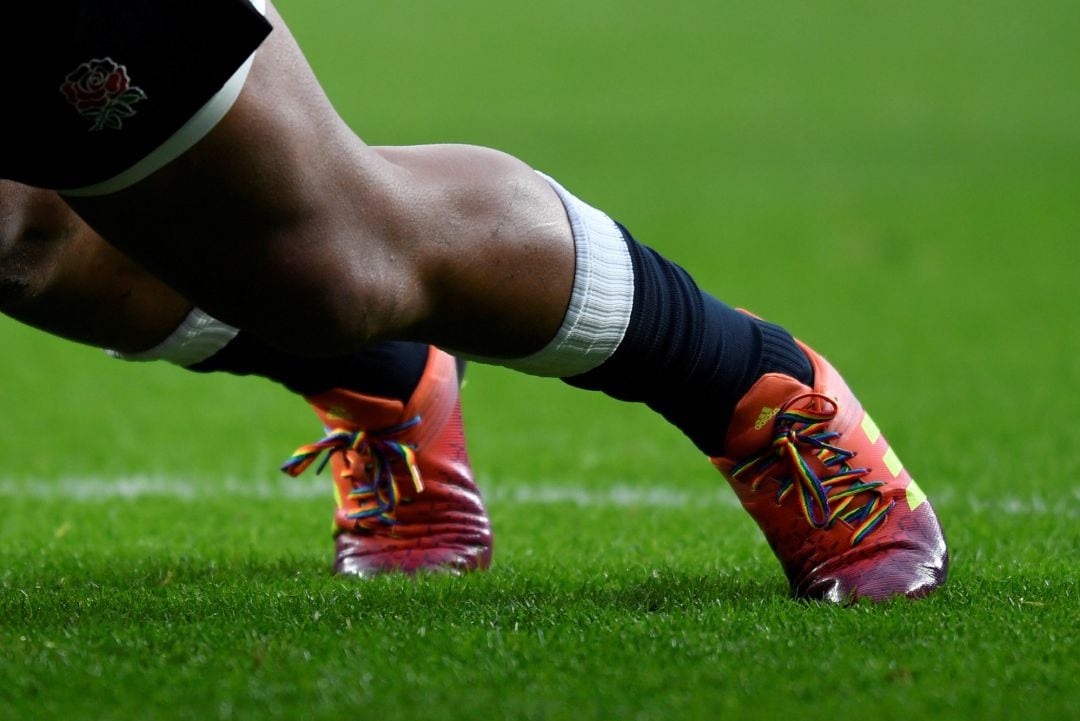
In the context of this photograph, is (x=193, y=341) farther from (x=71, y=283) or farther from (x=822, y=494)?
(x=822, y=494)

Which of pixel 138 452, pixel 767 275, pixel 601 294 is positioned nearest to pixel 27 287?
pixel 601 294

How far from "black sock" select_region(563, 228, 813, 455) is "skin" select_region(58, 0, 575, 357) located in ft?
0.32

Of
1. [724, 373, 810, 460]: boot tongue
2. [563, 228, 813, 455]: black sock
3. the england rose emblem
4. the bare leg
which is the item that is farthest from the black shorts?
[724, 373, 810, 460]: boot tongue

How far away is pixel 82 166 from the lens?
1.21 meters

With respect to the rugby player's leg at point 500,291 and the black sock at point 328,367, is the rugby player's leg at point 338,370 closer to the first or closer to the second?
the black sock at point 328,367

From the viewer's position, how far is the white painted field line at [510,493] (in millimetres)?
2465

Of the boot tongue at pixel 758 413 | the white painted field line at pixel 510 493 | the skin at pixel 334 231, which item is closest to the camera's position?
the skin at pixel 334 231

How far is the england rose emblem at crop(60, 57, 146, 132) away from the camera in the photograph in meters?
1.16

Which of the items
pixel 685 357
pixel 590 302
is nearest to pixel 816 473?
pixel 685 357

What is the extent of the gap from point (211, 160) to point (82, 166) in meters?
0.10

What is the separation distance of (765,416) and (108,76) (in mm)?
741

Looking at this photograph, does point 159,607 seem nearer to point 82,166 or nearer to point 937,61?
point 82,166

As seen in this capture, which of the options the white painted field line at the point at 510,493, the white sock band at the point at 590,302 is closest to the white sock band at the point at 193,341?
the white sock band at the point at 590,302

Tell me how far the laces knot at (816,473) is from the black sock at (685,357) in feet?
0.12
